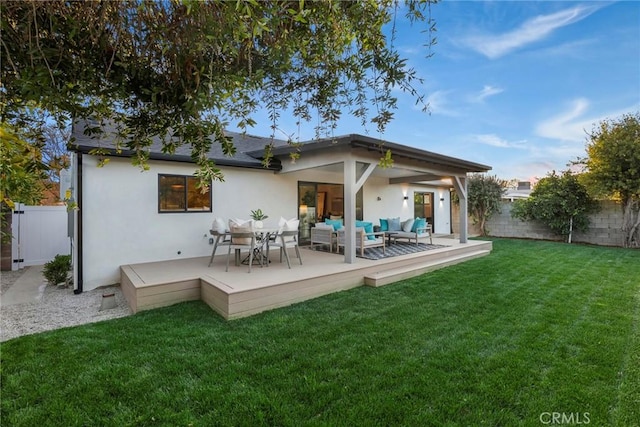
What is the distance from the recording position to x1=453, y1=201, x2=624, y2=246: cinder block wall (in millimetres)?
11562

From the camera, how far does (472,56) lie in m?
6.44

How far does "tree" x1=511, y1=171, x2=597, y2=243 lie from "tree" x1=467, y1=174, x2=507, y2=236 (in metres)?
1.42

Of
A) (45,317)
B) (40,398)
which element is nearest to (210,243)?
(45,317)

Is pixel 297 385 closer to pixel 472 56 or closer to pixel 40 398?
pixel 40 398

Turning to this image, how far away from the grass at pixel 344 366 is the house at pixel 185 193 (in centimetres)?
225

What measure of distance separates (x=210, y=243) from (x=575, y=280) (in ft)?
26.8

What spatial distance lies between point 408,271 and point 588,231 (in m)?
10.5

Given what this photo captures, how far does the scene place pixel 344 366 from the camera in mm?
2898

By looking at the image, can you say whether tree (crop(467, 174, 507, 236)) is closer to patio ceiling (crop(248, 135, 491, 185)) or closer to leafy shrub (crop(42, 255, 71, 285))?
patio ceiling (crop(248, 135, 491, 185))

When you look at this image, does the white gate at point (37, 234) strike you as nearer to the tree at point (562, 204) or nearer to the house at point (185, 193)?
the house at point (185, 193)

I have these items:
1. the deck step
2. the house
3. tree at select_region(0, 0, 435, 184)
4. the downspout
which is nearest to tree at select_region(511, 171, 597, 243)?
the house

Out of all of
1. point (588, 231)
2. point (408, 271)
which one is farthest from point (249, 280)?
point (588, 231)

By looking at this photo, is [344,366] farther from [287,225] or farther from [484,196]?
[484,196]

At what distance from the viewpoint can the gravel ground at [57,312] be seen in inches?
162
